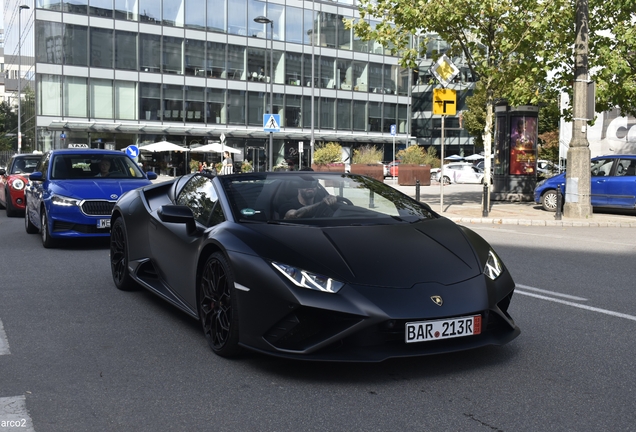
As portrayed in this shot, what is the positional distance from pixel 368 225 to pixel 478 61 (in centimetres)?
1558

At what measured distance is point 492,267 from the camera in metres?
5.02

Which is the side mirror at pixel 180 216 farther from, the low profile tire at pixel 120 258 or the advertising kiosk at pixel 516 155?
the advertising kiosk at pixel 516 155

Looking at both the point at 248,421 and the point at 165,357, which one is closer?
the point at 248,421

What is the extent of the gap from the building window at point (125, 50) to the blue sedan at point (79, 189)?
135 ft

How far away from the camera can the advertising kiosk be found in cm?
2355

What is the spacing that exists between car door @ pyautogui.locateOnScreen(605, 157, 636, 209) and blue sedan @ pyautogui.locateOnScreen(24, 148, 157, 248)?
11914 millimetres

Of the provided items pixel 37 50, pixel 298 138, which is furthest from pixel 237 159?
pixel 37 50

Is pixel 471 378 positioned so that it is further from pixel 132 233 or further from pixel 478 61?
pixel 478 61

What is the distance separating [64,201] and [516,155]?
53.4 ft

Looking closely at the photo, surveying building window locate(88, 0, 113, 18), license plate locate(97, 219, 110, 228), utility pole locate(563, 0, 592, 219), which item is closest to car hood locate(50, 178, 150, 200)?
license plate locate(97, 219, 110, 228)

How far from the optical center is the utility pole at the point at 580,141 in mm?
16812

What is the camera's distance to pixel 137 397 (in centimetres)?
418

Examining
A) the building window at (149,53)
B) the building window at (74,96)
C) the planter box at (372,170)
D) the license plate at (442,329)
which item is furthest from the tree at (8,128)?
the license plate at (442,329)

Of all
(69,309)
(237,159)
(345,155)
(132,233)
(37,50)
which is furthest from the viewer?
(345,155)
